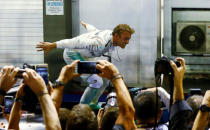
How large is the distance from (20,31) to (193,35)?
122 inches

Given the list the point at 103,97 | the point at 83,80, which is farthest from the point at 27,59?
the point at 103,97

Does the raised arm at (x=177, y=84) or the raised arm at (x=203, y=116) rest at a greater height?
the raised arm at (x=177, y=84)

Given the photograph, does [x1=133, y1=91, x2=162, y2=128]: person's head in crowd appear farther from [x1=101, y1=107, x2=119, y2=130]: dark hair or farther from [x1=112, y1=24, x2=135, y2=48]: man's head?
[x1=112, y1=24, x2=135, y2=48]: man's head

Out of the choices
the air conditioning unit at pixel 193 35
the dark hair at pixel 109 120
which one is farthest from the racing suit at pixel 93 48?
the dark hair at pixel 109 120

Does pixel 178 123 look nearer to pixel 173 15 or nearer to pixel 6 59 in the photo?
pixel 173 15

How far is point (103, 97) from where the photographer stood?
5281mm

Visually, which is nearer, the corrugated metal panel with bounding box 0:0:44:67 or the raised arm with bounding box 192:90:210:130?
the raised arm with bounding box 192:90:210:130

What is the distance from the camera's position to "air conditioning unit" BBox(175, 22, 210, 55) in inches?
214

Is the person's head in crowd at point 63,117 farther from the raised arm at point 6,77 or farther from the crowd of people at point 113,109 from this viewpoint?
the raised arm at point 6,77

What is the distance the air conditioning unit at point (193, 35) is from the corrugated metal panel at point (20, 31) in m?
2.49

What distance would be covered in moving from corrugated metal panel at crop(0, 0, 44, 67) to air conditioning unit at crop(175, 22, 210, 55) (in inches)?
98.0

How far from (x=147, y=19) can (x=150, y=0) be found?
0.33m

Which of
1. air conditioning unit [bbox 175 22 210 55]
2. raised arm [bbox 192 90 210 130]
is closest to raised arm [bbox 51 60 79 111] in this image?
raised arm [bbox 192 90 210 130]

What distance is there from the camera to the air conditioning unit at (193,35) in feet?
17.9
